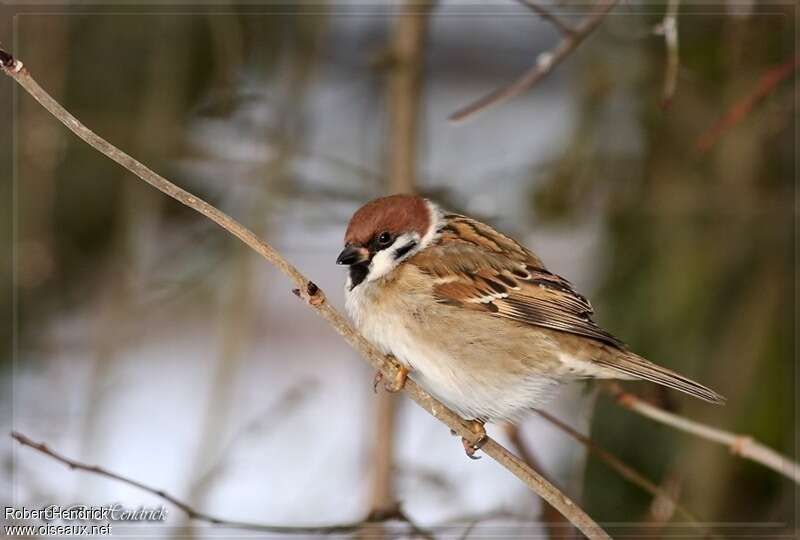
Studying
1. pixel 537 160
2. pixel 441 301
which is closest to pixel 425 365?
pixel 441 301

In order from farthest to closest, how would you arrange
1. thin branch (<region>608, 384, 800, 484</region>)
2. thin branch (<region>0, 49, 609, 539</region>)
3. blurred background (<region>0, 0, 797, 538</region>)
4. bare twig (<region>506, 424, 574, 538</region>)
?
blurred background (<region>0, 0, 797, 538</region>) < bare twig (<region>506, 424, 574, 538</region>) < thin branch (<region>608, 384, 800, 484</region>) < thin branch (<region>0, 49, 609, 539</region>)

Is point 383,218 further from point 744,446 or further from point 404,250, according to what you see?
point 744,446

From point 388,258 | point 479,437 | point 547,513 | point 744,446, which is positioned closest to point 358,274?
point 388,258

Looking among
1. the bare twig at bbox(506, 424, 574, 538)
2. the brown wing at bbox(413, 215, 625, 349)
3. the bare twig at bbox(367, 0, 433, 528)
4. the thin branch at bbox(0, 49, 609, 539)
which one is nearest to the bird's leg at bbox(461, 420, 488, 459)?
the thin branch at bbox(0, 49, 609, 539)

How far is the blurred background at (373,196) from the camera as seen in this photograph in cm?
290

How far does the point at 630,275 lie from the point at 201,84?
183 centimetres

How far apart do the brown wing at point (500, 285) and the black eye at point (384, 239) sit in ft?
0.30

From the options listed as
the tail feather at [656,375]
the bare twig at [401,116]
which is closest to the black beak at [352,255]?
the bare twig at [401,116]

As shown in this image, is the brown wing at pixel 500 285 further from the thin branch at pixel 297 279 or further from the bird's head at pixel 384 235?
the thin branch at pixel 297 279

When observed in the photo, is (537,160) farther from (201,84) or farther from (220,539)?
(220,539)

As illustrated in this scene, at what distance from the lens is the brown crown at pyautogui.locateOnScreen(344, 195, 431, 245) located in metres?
2.18

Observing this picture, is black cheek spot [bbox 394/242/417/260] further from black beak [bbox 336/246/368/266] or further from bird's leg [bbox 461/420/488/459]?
bird's leg [bbox 461/420/488/459]

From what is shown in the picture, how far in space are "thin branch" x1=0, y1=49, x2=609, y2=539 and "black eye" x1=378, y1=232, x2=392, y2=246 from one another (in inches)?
19.6

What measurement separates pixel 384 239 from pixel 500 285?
32cm
